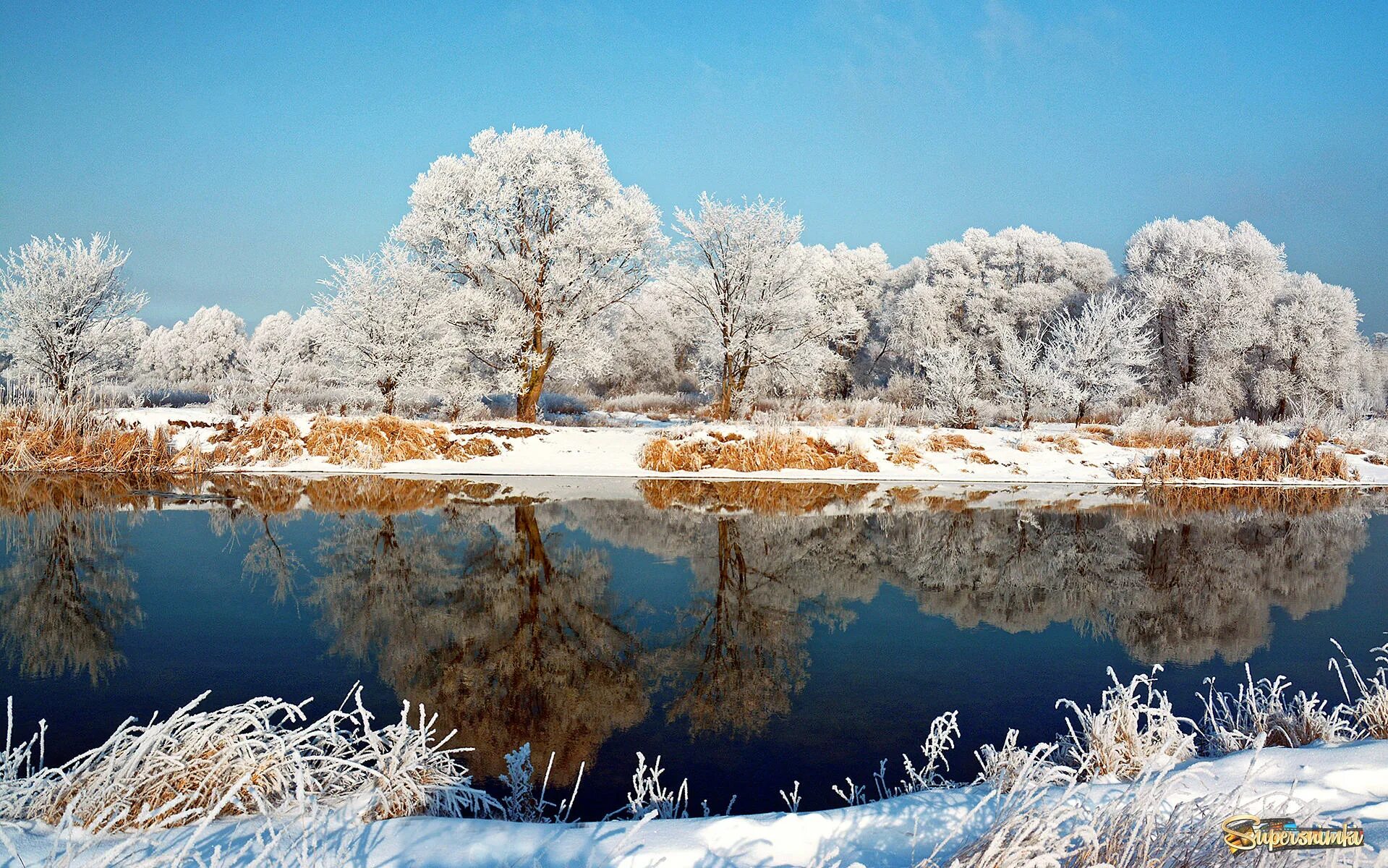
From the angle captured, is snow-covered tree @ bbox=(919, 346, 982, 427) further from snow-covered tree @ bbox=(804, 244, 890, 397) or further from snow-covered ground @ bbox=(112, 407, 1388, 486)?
snow-covered tree @ bbox=(804, 244, 890, 397)

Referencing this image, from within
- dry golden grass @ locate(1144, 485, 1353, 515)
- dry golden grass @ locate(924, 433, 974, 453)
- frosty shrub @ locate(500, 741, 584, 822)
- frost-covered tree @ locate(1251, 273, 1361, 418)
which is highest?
frost-covered tree @ locate(1251, 273, 1361, 418)

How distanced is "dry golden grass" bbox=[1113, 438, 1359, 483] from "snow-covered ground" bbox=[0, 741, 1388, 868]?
1650 cm

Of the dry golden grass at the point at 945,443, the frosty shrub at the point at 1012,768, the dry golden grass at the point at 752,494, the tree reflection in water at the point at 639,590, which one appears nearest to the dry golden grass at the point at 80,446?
the tree reflection in water at the point at 639,590

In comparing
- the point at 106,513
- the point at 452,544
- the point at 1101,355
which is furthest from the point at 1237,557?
the point at 1101,355

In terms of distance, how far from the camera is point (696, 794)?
133 inches

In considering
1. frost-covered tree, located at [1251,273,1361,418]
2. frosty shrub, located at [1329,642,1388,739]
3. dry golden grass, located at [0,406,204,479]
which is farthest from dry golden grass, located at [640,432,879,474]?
frost-covered tree, located at [1251,273,1361,418]

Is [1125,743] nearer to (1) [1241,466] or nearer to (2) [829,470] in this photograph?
(2) [829,470]

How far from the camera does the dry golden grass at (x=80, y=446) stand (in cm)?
1505

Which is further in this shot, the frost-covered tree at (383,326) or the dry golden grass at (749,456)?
the frost-covered tree at (383,326)

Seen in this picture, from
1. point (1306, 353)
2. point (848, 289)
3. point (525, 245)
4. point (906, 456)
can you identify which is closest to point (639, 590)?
point (906, 456)

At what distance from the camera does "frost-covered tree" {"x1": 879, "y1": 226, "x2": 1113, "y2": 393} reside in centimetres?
3709

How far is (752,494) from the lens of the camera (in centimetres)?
1422

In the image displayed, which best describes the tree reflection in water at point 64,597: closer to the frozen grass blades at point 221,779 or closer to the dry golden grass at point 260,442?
the frozen grass blades at point 221,779

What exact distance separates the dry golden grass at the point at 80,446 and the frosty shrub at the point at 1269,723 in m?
17.3
